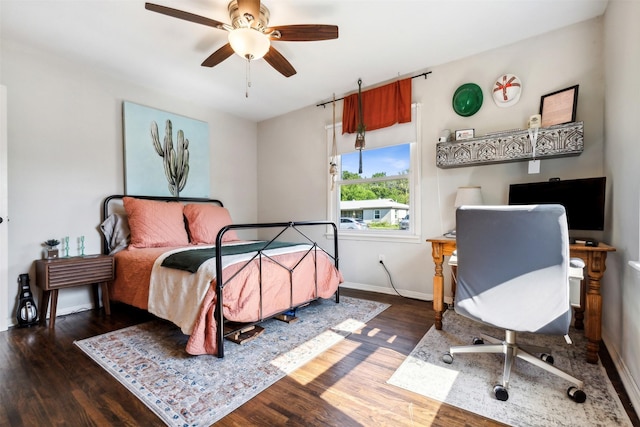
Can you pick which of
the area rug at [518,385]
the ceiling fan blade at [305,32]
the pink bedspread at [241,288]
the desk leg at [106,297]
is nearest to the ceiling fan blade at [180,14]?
the ceiling fan blade at [305,32]

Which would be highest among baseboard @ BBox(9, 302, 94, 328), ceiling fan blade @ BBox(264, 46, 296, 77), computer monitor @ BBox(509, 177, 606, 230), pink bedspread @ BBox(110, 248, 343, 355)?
ceiling fan blade @ BBox(264, 46, 296, 77)

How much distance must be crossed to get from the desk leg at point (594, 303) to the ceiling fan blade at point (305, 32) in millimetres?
2263

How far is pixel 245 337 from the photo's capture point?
2.19m

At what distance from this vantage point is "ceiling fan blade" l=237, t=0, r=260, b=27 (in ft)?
5.94

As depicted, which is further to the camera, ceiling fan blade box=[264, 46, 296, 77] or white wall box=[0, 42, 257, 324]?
white wall box=[0, 42, 257, 324]

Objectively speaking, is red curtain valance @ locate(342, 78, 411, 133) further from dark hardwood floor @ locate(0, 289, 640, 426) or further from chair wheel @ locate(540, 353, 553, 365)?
chair wheel @ locate(540, 353, 553, 365)

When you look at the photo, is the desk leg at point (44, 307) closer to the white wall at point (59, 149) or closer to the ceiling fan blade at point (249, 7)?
the white wall at point (59, 149)

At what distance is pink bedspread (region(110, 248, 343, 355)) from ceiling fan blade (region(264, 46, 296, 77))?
5.41ft

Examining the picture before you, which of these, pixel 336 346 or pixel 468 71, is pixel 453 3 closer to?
pixel 468 71

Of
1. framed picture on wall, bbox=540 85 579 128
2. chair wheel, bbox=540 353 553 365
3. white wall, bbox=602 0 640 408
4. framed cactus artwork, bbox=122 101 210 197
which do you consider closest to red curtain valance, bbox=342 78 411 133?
framed picture on wall, bbox=540 85 579 128

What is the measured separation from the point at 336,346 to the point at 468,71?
2913 millimetres

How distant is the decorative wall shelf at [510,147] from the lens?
2.22 metres

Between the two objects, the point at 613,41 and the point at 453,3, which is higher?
the point at 453,3

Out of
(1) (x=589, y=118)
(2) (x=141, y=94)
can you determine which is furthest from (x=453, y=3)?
(2) (x=141, y=94)
